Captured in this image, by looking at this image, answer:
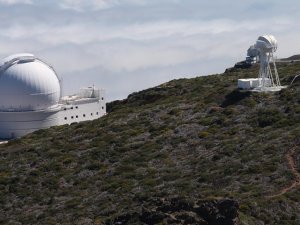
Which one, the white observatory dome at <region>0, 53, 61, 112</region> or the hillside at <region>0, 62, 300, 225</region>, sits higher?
the white observatory dome at <region>0, 53, 61, 112</region>

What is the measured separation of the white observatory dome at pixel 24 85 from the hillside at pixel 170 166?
11412mm

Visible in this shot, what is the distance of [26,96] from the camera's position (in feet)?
221

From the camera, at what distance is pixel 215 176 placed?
34.3 meters

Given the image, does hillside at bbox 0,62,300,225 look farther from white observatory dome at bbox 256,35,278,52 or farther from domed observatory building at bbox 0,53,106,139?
domed observatory building at bbox 0,53,106,139

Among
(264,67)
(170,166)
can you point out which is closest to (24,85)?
(264,67)

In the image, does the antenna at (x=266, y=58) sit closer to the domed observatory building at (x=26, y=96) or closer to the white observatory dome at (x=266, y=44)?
the white observatory dome at (x=266, y=44)

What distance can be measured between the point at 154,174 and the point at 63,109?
1388 inches

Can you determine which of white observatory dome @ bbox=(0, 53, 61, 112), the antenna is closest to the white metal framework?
the antenna

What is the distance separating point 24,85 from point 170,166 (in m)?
32.4

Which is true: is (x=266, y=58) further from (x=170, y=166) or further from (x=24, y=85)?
(x=24, y=85)

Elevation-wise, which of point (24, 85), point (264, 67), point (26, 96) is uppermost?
point (264, 67)

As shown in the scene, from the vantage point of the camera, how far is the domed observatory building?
67500 millimetres

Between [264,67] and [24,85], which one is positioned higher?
[264,67]

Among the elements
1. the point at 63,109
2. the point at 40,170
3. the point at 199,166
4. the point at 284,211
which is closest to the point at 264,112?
the point at 199,166
